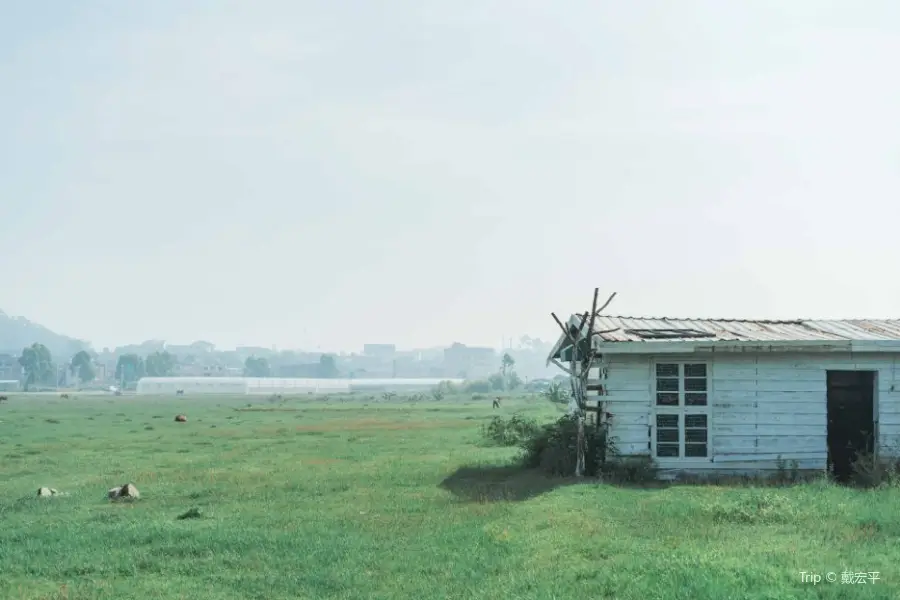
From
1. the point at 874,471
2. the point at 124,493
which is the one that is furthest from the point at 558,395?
the point at 124,493

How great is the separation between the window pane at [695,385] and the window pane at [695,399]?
0.35ft

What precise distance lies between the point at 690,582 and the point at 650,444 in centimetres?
1000

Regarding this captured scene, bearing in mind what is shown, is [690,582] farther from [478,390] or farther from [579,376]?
[478,390]

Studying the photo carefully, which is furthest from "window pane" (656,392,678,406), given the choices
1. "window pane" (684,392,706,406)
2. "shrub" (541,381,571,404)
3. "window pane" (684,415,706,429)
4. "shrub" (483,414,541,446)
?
"shrub" (541,381,571,404)

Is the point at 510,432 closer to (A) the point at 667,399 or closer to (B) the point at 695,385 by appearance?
(A) the point at 667,399

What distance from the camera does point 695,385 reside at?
20.7m

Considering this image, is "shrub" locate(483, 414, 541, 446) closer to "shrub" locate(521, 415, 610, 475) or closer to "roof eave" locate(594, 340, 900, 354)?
"shrub" locate(521, 415, 610, 475)

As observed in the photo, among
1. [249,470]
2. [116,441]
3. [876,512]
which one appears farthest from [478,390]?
[876,512]

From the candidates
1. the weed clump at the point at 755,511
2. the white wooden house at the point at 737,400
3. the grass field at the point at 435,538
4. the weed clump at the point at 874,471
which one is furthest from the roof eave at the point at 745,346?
the weed clump at the point at 755,511

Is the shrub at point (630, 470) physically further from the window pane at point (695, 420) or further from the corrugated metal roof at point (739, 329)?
the corrugated metal roof at point (739, 329)

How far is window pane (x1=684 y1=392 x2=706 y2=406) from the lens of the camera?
20625 mm

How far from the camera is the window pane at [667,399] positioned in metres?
20.6

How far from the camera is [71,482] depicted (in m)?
24.2

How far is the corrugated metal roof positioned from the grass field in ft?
11.5
